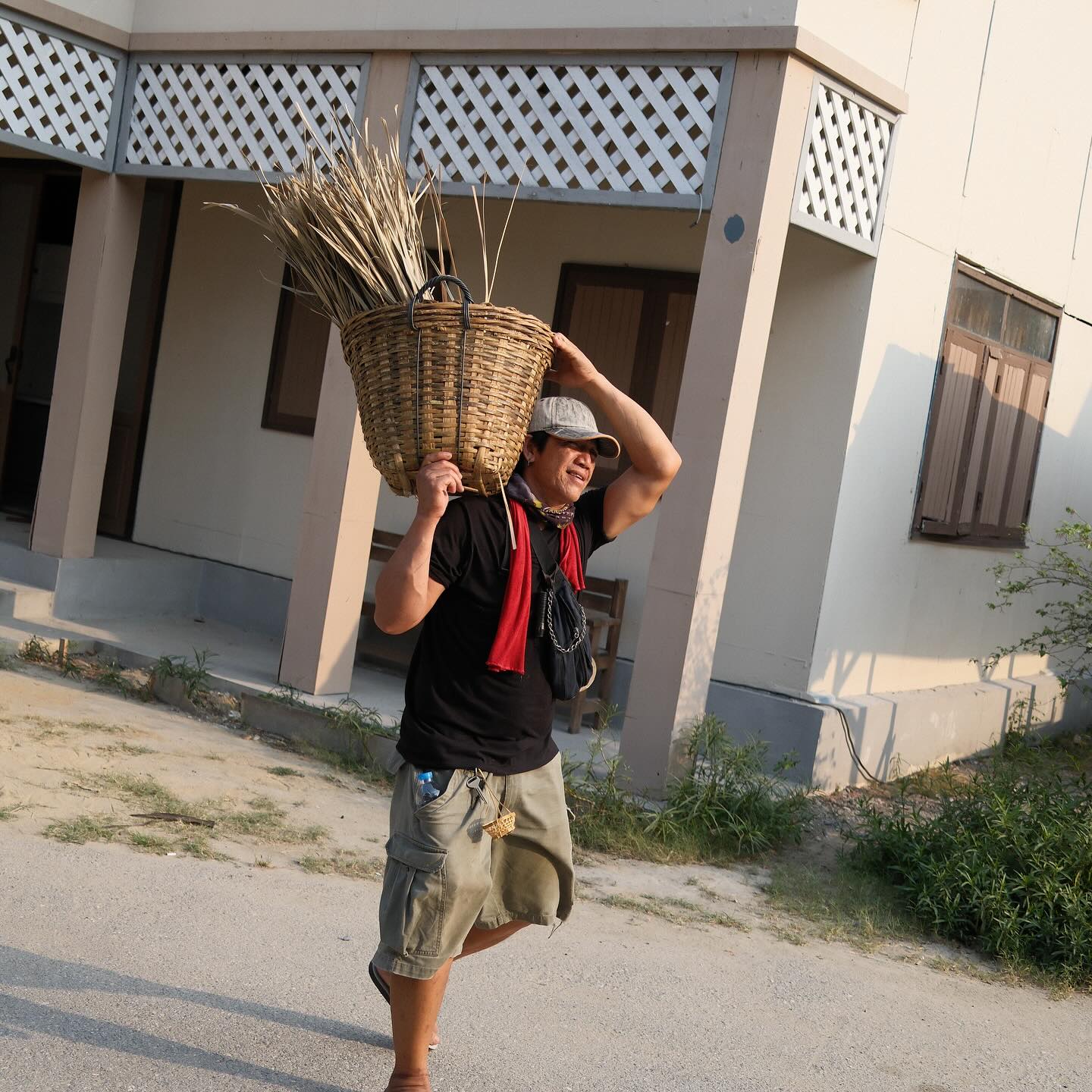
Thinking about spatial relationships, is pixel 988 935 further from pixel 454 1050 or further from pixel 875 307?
pixel 875 307

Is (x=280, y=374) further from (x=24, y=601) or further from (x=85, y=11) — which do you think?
(x=85, y=11)

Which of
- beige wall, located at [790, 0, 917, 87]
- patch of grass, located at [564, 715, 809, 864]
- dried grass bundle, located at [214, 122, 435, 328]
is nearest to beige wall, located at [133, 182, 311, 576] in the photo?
patch of grass, located at [564, 715, 809, 864]

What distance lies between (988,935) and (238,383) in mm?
6490

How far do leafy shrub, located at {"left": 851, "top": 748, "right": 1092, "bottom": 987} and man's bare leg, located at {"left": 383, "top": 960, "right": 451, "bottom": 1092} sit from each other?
106 inches

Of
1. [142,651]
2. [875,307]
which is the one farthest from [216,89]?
[875,307]

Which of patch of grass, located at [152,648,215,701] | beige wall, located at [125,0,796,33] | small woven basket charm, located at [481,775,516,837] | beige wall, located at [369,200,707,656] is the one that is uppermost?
beige wall, located at [125,0,796,33]

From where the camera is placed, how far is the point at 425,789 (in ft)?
10.7

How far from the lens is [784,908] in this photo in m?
5.41

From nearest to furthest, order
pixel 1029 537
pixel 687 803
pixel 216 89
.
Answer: pixel 687 803
pixel 216 89
pixel 1029 537

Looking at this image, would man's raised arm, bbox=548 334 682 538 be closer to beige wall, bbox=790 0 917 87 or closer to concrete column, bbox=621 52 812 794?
concrete column, bbox=621 52 812 794

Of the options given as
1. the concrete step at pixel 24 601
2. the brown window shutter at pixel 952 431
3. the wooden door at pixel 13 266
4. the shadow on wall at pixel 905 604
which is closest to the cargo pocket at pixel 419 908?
the shadow on wall at pixel 905 604

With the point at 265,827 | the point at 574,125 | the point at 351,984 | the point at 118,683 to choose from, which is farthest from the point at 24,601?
the point at 351,984

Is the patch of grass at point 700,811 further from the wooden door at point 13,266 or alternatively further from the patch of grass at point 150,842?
the wooden door at point 13,266

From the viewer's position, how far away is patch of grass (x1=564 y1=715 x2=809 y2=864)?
5.89 m
